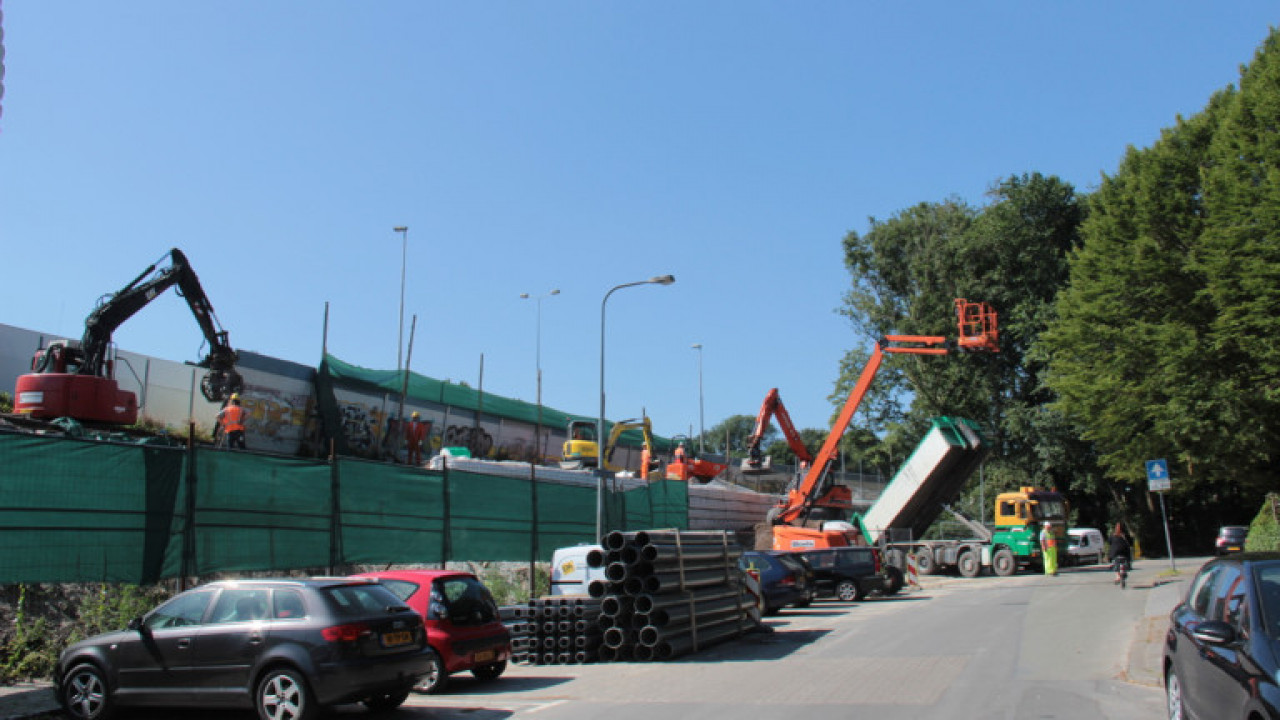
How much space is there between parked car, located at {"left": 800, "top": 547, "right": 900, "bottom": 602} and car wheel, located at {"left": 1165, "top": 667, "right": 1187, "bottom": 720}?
17881 millimetres

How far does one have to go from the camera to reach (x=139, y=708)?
30.3 ft

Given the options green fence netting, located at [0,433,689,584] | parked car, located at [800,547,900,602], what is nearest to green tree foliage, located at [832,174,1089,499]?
parked car, located at [800,547,900,602]

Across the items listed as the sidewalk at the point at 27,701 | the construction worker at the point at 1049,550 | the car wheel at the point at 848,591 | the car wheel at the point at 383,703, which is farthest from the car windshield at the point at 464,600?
the construction worker at the point at 1049,550

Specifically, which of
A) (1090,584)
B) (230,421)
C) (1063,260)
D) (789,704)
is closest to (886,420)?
(1063,260)

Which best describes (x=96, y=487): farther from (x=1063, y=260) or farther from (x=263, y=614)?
(x=1063, y=260)

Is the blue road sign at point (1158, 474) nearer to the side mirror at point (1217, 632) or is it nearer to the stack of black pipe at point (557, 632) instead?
the stack of black pipe at point (557, 632)

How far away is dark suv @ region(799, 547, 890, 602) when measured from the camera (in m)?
25.2

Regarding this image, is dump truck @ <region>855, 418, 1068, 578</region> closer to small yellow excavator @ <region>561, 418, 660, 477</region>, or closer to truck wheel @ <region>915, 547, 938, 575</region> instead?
truck wheel @ <region>915, 547, 938, 575</region>

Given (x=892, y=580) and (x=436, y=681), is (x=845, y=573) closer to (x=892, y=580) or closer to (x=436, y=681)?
(x=892, y=580)

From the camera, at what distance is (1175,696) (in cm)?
711

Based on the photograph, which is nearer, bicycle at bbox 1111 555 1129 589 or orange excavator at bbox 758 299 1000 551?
bicycle at bbox 1111 555 1129 589

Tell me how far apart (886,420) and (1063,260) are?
11701 millimetres

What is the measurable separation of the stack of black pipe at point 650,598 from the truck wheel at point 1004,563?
22.4 meters

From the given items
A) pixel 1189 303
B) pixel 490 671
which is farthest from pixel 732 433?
pixel 490 671
